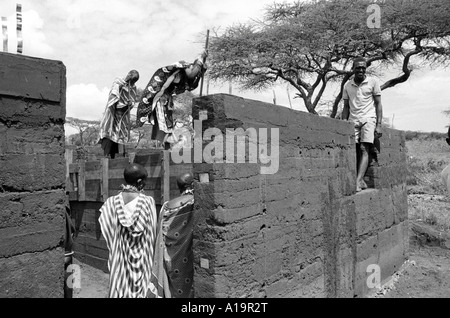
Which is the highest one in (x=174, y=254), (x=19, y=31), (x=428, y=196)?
(x=19, y=31)

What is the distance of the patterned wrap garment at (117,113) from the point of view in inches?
224

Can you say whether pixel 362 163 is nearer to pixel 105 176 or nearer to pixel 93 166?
pixel 105 176

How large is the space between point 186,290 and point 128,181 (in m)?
1.10

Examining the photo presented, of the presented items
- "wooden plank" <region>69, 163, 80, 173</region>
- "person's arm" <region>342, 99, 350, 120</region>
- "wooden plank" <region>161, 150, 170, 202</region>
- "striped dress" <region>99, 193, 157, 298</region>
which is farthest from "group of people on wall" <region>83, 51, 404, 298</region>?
"wooden plank" <region>69, 163, 80, 173</region>

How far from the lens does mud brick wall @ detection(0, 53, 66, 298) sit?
2.95 metres

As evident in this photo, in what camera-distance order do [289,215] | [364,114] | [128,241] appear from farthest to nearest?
1. [364,114]
2. [289,215]
3. [128,241]

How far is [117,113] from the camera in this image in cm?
584

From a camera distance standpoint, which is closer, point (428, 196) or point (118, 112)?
point (118, 112)

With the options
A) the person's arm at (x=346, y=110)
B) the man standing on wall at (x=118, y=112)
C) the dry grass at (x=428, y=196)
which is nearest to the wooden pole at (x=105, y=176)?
the man standing on wall at (x=118, y=112)

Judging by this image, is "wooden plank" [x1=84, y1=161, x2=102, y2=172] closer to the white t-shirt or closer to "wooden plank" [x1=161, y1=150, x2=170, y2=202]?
"wooden plank" [x1=161, y1=150, x2=170, y2=202]

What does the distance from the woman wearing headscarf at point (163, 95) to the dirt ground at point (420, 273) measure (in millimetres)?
2355

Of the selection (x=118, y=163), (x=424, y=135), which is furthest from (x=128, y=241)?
(x=424, y=135)

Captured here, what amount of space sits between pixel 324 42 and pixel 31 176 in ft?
49.6
